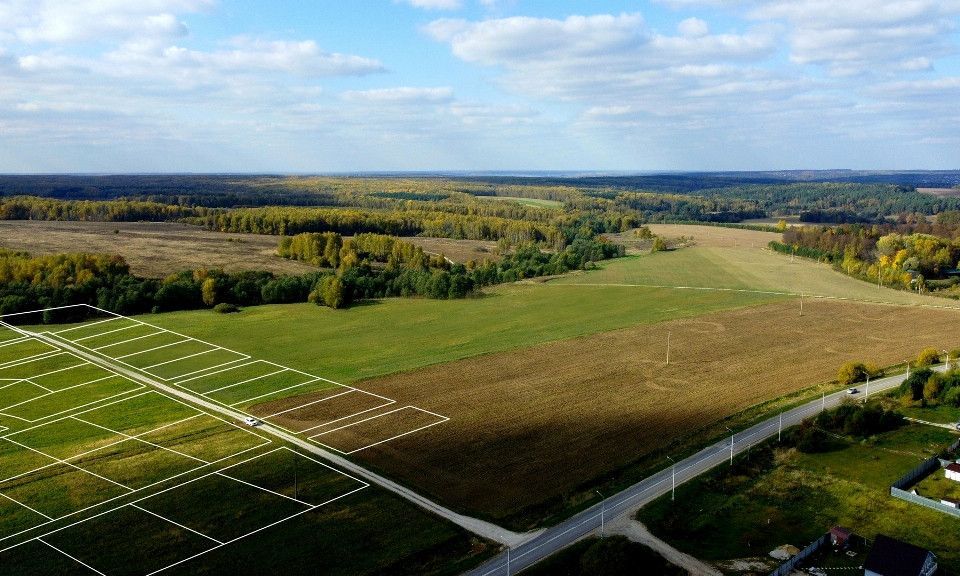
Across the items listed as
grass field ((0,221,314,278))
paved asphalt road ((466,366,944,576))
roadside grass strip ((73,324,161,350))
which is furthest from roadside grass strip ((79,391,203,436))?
grass field ((0,221,314,278))

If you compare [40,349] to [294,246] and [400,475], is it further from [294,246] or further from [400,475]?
[294,246]

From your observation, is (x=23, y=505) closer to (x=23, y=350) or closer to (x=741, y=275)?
(x=23, y=350)

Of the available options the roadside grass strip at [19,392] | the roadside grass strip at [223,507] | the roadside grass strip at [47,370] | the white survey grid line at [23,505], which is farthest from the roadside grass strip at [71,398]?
the roadside grass strip at [223,507]

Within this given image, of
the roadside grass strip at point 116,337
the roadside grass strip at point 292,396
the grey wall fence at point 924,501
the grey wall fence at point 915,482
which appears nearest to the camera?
the grey wall fence at point 924,501

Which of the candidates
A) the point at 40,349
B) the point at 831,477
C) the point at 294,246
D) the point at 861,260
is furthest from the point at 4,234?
the point at 861,260

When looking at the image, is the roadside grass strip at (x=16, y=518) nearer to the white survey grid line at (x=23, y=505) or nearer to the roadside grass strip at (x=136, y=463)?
the white survey grid line at (x=23, y=505)

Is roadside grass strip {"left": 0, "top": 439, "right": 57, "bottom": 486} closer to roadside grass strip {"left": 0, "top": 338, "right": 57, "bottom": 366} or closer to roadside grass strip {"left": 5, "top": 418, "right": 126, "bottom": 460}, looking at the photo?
roadside grass strip {"left": 5, "top": 418, "right": 126, "bottom": 460}
